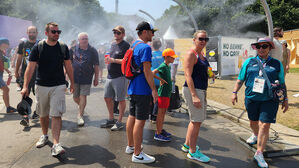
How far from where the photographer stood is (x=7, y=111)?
601 centimetres

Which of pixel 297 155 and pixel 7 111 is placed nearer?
pixel 297 155

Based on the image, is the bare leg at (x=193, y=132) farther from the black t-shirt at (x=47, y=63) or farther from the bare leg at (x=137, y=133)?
the black t-shirt at (x=47, y=63)

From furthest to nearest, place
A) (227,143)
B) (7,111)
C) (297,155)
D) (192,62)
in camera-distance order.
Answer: (7,111) < (227,143) < (297,155) < (192,62)

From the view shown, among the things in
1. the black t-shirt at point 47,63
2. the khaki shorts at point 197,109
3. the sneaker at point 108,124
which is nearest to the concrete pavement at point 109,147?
the sneaker at point 108,124

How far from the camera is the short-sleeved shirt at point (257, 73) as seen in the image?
347cm

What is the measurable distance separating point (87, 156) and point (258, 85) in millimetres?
2709

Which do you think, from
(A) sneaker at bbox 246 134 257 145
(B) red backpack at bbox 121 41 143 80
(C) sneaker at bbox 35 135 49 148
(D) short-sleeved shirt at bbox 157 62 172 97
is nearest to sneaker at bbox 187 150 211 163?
(A) sneaker at bbox 246 134 257 145

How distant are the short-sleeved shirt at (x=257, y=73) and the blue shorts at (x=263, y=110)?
0.25ft

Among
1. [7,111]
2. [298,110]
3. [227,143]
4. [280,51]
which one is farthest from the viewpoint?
[298,110]

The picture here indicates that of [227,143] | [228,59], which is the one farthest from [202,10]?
[227,143]

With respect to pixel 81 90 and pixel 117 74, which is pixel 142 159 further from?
pixel 81 90

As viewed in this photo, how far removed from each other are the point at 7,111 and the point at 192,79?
4.96 metres

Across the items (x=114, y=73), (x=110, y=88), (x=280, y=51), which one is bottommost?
(x=110, y=88)

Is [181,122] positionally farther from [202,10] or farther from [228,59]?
[202,10]
